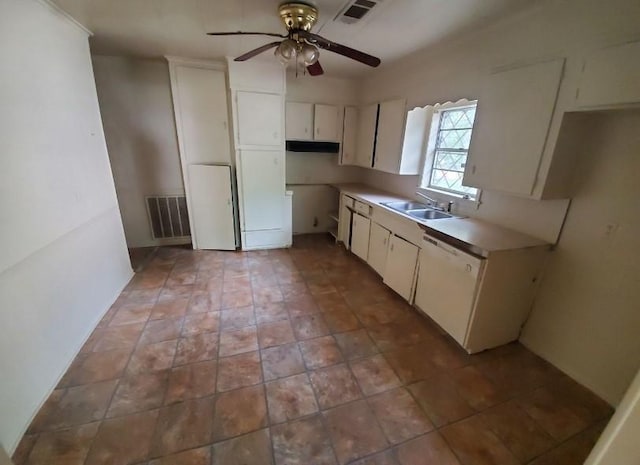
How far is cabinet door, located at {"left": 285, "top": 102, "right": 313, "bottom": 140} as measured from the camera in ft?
13.3

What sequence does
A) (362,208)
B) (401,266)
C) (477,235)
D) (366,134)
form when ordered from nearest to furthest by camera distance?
(477,235) < (401,266) < (362,208) < (366,134)

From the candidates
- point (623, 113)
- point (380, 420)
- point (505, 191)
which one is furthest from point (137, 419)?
point (623, 113)

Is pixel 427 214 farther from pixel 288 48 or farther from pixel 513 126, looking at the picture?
pixel 288 48

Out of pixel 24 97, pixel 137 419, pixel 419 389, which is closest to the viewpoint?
pixel 137 419

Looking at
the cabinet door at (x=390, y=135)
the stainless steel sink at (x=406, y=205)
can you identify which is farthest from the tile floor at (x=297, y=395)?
the cabinet door at (x=390, y=135)

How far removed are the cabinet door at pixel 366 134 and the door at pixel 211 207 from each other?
1972 millimetres

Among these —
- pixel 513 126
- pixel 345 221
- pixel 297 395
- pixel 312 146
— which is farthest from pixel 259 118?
pixel 297 395

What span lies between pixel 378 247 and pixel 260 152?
6.75 feet

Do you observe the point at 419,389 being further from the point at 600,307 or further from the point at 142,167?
the point at 142,167

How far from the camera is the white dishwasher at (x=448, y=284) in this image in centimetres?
205

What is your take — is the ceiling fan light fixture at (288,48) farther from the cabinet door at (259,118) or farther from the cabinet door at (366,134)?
the cabinet door at (366,134)

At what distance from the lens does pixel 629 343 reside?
5.61 feet

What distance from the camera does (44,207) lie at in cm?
184

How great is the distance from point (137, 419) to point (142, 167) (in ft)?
10.9
